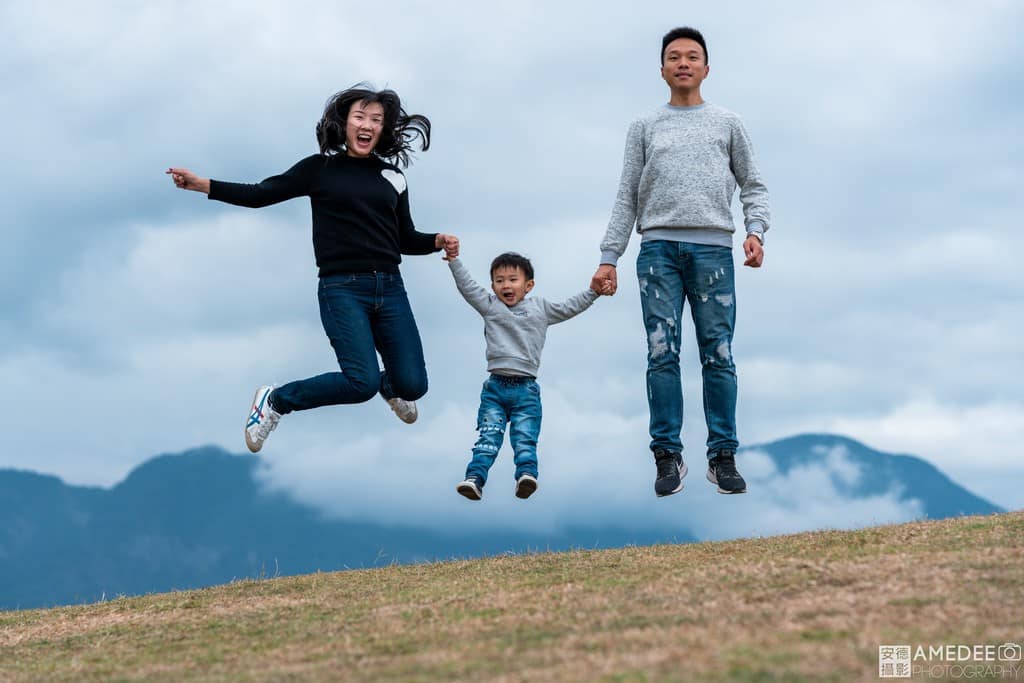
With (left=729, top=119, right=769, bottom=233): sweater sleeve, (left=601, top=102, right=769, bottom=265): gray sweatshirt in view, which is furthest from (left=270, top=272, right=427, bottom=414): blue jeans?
(left=729, top=119, right=769, bottom=233): sweater sleeve

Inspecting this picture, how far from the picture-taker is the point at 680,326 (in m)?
9.34

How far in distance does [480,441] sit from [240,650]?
351cm

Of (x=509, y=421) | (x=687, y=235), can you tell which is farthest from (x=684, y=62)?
(x=509, y=421)

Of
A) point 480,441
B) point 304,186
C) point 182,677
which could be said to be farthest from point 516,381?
point 182,677

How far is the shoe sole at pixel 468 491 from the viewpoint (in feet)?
32.2

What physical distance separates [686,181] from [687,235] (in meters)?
0.43

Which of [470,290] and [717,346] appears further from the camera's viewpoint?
[470,290]

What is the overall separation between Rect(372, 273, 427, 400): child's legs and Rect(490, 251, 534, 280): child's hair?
1.05 metres

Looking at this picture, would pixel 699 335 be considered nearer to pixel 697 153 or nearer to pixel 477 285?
pixel 697 153

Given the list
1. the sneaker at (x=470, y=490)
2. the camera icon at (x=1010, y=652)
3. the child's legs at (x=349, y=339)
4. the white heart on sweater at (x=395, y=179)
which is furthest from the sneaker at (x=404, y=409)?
the camera icon at (x=1010, y=652)

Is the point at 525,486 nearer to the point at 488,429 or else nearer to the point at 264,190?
the point at 488,429

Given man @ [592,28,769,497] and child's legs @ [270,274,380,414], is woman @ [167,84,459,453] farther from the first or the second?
man @ [592,28,769,497]

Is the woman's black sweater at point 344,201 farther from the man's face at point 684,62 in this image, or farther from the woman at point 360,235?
the man's face at point 684,62

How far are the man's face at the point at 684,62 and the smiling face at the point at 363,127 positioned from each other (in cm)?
250
